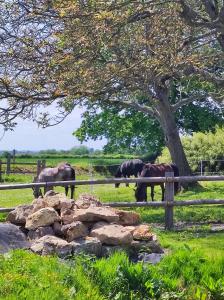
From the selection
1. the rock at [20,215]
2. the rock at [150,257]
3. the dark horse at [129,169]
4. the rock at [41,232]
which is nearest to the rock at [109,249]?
the rock at [150,257]

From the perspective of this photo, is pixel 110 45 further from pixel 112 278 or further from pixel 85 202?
pixel 112 278

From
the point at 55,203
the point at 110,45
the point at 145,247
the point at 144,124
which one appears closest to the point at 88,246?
the point at 145,247

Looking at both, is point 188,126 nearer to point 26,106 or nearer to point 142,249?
point 26,106

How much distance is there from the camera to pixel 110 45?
43.5 ft

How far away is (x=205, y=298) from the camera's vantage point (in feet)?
22.0

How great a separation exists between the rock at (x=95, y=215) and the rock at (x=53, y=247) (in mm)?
763

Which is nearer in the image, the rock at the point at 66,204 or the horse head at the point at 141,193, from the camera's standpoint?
the rock at the point at 66,204

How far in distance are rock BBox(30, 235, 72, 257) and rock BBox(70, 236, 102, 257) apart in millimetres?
105

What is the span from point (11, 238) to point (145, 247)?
2073mm

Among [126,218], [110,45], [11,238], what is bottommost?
[11,238]

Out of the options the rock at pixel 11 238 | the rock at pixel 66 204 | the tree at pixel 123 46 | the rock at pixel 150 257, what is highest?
the tree at pixel 123 46

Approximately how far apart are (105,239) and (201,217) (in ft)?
20.3

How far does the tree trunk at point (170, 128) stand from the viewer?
23.3 meters

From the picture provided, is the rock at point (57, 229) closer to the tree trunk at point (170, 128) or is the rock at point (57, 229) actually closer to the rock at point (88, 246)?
the rock at point (88, 246)
